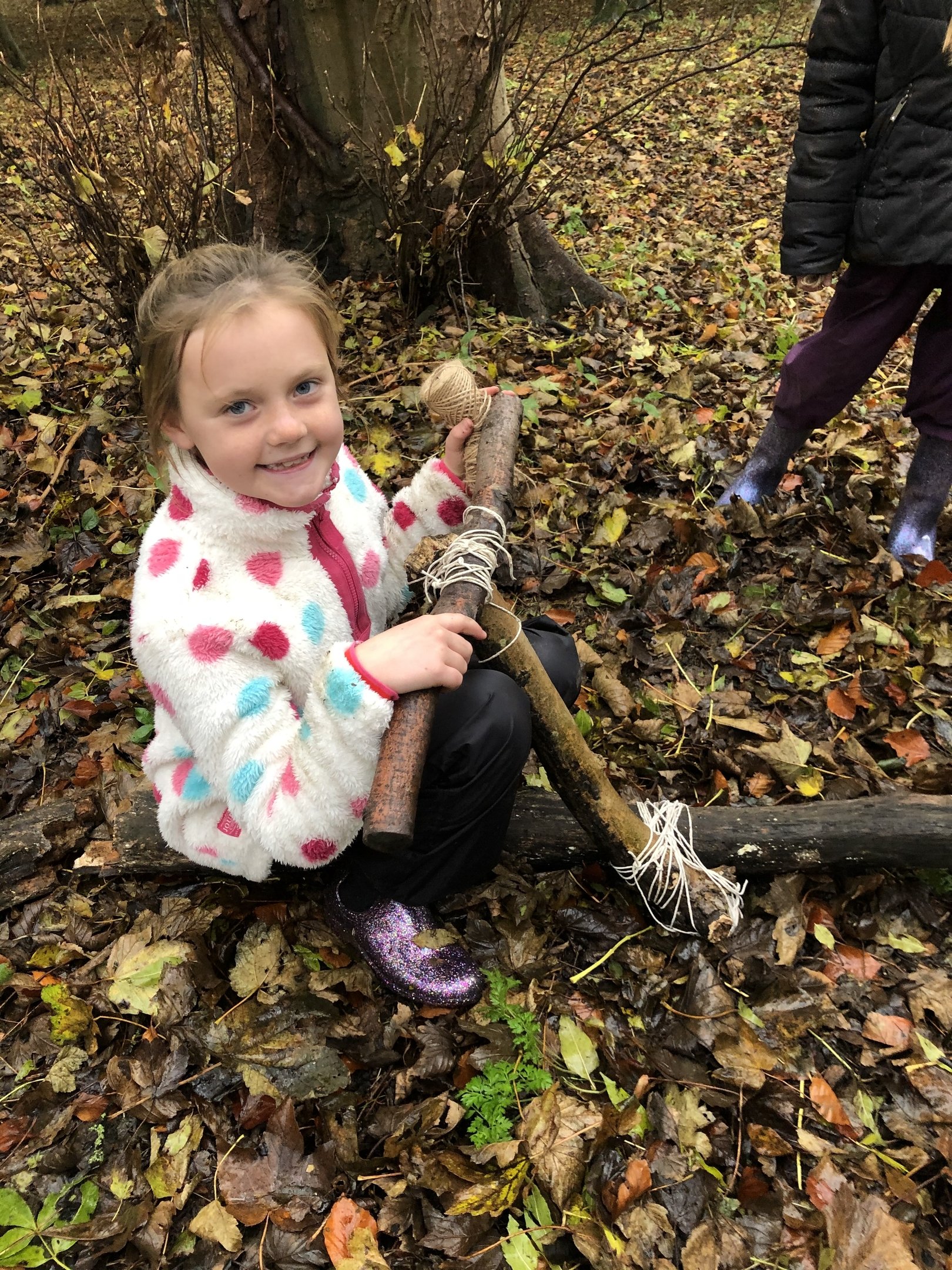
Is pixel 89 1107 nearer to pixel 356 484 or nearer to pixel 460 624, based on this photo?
pixel 460 624

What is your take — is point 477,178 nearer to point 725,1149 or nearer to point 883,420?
point 883,420

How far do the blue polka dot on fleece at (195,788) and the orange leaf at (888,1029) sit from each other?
1.66 m

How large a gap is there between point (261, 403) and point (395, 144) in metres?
2.86

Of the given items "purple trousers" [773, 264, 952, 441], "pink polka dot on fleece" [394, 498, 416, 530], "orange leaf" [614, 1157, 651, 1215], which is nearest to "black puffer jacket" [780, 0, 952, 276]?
"purple trousers" [773, 264, 952, 441]

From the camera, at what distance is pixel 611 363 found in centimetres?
423

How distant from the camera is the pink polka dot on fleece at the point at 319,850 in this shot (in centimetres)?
165

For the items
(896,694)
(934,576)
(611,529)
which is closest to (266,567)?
(611,529)

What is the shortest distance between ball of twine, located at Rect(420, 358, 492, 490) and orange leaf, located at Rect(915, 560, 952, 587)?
183 cm

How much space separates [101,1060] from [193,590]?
124 cm

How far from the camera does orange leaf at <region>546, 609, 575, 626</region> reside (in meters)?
2.94

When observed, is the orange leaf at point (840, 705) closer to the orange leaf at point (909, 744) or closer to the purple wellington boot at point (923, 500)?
the orange leaf at point (909, 744)

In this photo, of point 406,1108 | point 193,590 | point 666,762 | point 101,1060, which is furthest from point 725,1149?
point 193,590

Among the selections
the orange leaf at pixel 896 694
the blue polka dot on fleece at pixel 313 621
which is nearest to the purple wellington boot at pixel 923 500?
the orange leaf at pixel 896 694

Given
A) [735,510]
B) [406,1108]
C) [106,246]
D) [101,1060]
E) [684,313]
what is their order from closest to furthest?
[406,1108], [101,1060], [735,510], [106,246], [684,313]
